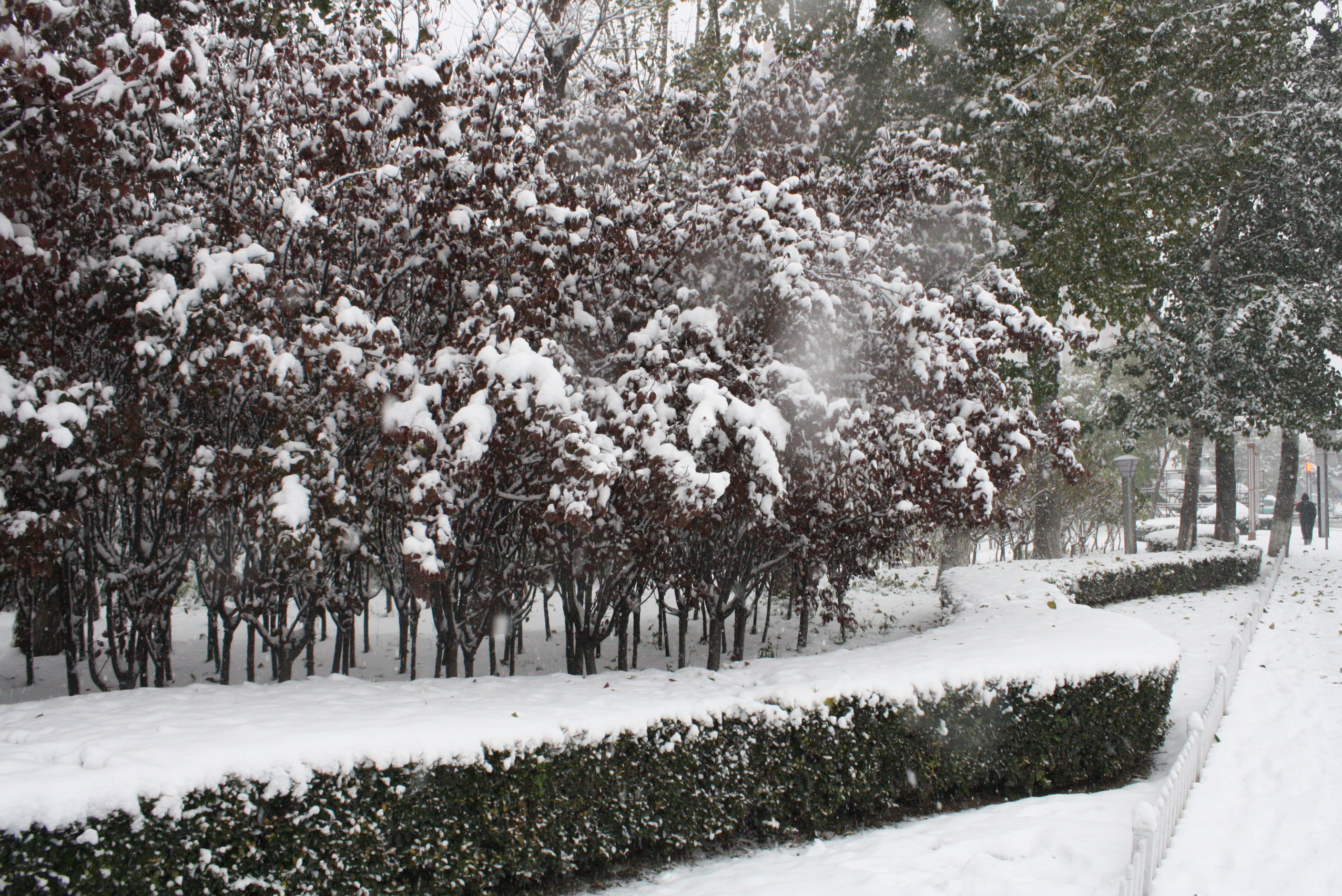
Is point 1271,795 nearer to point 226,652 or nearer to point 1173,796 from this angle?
point 1173,796

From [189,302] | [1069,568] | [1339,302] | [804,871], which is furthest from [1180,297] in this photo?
[189,302]

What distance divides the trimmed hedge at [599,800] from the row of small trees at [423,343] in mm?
1311

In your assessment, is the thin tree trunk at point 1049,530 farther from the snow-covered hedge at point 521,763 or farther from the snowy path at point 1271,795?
the snow-covered hedge at point 521,763

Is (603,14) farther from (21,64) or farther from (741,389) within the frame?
(21,64)

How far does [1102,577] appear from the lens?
1569 centimetres

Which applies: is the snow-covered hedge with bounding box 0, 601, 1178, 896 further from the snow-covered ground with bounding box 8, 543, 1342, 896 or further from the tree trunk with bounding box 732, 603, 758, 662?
the tree trunk with bounding box 732, 603, 758, 662

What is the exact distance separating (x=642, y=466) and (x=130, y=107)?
10.6 ft

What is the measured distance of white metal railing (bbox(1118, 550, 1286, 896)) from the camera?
400cm

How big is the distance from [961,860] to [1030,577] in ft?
29.2

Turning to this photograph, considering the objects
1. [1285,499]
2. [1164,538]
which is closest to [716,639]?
[1285,499]

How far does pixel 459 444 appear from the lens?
191 inches

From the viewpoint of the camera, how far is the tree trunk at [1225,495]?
22812mm

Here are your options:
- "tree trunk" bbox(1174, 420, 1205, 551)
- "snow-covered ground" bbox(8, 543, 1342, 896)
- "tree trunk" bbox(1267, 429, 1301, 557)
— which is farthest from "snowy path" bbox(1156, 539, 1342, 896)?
"tree trunk" bbox(1267, 429, 1301, 557)

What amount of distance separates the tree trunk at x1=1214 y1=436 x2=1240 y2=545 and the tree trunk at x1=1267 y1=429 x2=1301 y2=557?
173 cm
